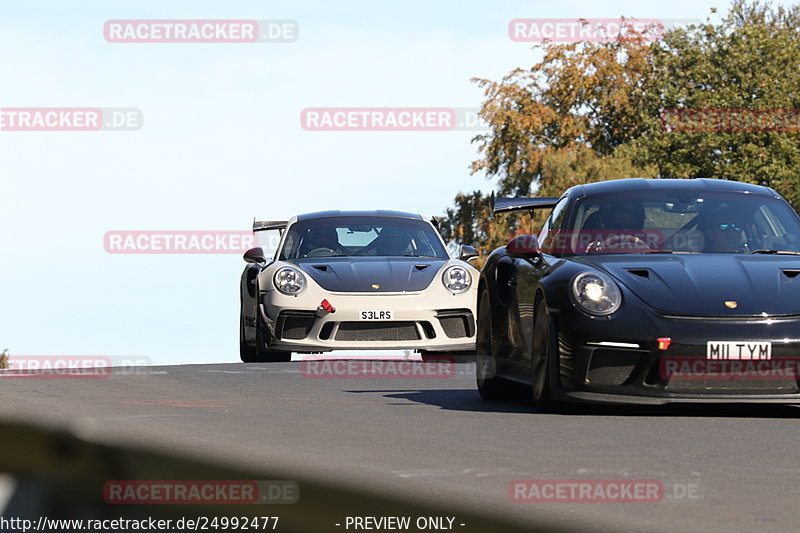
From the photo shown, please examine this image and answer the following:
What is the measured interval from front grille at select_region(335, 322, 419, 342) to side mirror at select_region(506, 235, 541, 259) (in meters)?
5.54

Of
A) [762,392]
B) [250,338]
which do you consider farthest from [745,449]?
[250,338]

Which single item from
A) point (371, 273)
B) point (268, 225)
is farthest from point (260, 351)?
point (268, 225)

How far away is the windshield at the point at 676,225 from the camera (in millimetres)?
9500

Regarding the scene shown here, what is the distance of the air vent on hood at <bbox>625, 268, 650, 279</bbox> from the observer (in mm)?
8680

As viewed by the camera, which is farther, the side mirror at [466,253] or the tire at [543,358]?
the side mirror at [466,253]

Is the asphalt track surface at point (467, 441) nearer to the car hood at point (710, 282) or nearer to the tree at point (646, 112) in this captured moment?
the car hood at point (710, 282)

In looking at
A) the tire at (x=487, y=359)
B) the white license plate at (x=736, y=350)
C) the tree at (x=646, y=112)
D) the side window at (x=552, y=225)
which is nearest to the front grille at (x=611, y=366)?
the white license plate at (x=736, y=350)

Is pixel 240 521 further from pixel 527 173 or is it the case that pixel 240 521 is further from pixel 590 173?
pixel 527 173

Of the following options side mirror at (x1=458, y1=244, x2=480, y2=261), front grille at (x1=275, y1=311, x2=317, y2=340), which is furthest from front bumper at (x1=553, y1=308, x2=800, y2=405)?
side mirror at (x1=458, y1=244, x2=480, y2=261)

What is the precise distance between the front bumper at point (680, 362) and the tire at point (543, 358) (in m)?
0.22

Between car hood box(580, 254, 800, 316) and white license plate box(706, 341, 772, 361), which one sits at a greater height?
car hood box(580, 254, 800, 316)

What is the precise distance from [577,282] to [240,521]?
223 inches

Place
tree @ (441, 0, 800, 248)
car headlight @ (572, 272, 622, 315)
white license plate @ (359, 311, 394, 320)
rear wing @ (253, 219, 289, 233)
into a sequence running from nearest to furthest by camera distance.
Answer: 1. car headlight @ (572, 272, 622, 315)
2. white license plate @ (359, 311, 394, 320)
3. rear wing @ (253, 219, 289, 233)
4. tree @ (441, 0, 800, 248)

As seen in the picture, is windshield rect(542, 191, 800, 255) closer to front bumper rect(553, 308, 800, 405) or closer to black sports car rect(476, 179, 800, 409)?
black sports car rect(476, 179, 800, 409)
